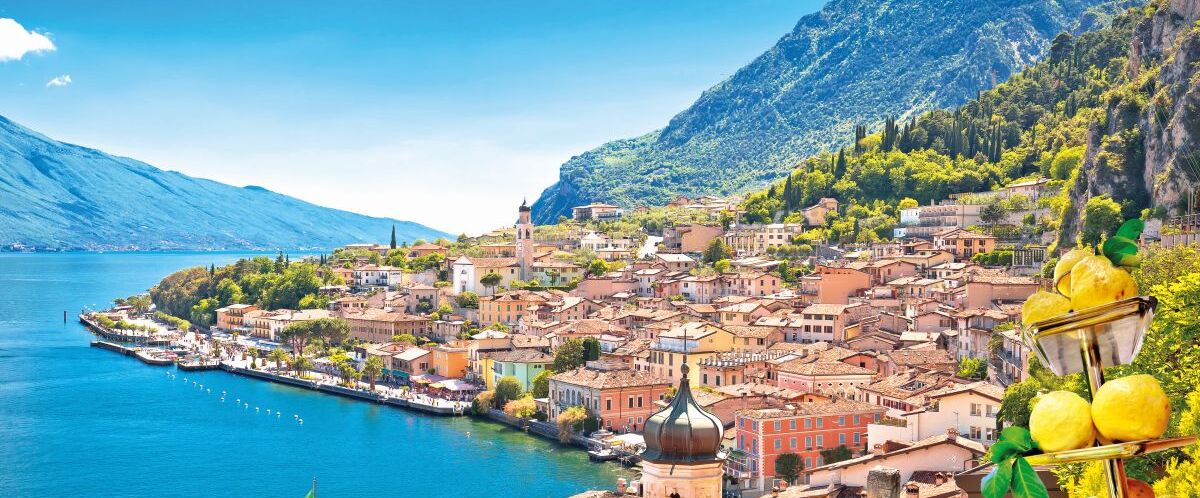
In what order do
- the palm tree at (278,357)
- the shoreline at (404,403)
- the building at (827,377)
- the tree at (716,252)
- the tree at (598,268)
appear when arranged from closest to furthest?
the building at (827,377)
the shoreline at (404,403)
the palm tree at (278,357)
the tree at (716,252)
the tree at (598,268)

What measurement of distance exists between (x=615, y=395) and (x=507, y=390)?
824 cm

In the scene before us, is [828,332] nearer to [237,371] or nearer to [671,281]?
[671,281]

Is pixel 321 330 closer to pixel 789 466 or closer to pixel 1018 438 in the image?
pixel 789 466

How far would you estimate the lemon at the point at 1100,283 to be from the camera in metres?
2.91

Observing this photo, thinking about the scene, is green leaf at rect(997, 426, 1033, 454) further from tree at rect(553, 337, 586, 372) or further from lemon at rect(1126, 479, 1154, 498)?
tree at rect(553, 337, 586, 372)

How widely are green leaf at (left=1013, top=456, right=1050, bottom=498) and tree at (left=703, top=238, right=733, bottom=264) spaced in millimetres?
78271

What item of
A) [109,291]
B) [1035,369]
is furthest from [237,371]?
[109,291]

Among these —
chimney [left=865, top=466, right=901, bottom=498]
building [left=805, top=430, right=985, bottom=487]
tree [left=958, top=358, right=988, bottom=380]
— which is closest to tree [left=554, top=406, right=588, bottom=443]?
tree [left=958, top=358, right=988, bottom=380]

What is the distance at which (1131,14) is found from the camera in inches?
3413

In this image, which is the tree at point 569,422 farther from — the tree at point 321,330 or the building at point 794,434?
the tree at point 321,330

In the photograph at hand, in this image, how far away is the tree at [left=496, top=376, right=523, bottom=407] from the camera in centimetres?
5414

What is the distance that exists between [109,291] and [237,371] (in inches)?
3705

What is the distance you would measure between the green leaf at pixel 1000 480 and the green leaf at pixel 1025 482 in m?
0.02

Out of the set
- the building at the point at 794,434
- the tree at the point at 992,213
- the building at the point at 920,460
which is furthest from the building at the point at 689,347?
the tree at the point at 992,213
